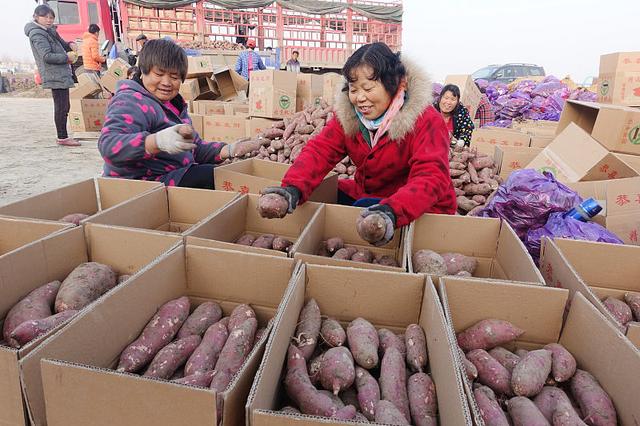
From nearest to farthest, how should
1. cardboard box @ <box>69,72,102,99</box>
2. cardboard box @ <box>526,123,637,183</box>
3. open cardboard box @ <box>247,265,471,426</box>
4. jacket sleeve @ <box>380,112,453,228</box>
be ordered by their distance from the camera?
1. open cardboard box @ <box>247,265,471,426</box>
2. jacket sleeve @ <box>380,112,453,228</box>
3. cardboard box @ <box>526,123,637,183</box>
4. cardboard box @ <box>69,72,102,99</box>

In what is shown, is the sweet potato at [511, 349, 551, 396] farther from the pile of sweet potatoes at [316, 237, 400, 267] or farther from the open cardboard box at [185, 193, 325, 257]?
the open cardboard box at [185, 193, 325, 257]

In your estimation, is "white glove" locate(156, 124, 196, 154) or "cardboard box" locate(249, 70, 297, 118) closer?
"white glove" locate(156, 124, 196, 154)

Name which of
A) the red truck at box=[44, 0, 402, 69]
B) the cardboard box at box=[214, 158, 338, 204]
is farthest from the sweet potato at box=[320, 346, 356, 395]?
the red truck at box=[44, 0, 402, 69]

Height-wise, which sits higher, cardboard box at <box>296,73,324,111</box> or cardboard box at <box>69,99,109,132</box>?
cardboard box at <box>296,73,324,111</box>

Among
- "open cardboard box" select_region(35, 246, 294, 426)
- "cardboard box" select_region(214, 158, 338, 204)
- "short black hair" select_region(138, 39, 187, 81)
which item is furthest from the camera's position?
"cardboard box" select_region(214, 158, 338, 204)

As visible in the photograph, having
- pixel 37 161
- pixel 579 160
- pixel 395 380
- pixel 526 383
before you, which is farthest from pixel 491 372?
pixel 37 161

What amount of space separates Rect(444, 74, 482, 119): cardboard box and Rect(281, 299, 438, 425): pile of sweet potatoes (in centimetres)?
539

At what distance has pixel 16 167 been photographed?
5629 mm

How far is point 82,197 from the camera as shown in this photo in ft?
7.97

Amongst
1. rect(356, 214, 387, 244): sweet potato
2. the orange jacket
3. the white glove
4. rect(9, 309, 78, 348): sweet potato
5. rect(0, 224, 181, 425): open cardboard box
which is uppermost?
the orange jacket

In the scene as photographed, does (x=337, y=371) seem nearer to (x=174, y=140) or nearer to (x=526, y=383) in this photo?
(x=526, y=383)

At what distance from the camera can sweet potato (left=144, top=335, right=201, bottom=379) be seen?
137 centimetres

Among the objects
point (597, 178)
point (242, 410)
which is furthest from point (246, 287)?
point (597, 178)

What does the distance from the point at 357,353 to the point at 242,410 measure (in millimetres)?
541
